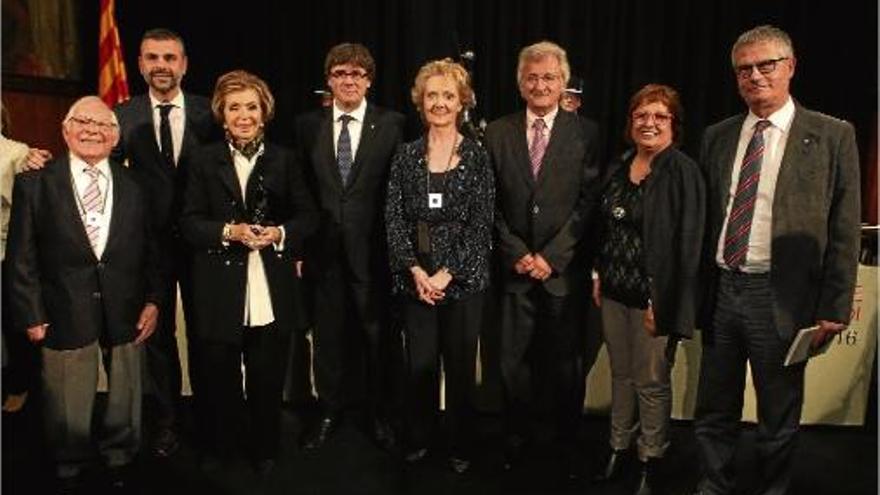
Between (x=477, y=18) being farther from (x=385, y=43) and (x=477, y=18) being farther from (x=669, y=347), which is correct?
(x=669, y=347)

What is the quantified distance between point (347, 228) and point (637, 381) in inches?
47.8

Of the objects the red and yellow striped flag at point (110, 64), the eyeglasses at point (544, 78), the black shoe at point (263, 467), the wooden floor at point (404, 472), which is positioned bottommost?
the wooden floor at point (404, 472)

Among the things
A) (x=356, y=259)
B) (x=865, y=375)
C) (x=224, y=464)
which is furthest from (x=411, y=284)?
(x=865, y=375)

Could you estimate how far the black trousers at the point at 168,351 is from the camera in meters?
2.91

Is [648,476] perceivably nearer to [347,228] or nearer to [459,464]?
[459,464]

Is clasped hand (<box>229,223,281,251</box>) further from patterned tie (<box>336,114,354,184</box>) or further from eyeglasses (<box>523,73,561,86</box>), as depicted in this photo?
eyeglasses (<box>523,73,561,86</box>)

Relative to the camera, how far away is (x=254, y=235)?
8.23 ft

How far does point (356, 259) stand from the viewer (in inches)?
115

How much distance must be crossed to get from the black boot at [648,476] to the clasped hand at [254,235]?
1510mm

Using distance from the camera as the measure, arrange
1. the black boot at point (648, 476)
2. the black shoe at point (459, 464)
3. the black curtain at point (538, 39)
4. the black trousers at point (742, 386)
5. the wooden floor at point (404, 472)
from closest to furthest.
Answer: the black trousers at point (742, 386) < the black boot at point (648, 476) < the wooden floor at point (404, 472) < the black shoe at point (459, 464) < the black curtain at point (538, 39)

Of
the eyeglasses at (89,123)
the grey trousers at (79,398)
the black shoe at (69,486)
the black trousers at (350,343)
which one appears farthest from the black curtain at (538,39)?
the black shoe at (69,486)

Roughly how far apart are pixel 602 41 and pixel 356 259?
2769mm

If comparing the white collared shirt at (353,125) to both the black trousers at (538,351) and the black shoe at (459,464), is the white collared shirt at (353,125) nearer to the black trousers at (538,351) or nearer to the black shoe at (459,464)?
the black trousers at (538,351)

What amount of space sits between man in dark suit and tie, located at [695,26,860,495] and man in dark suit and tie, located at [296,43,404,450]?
1230 mm
